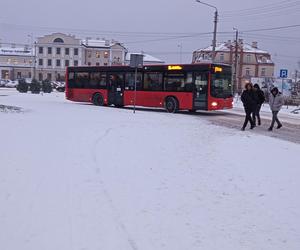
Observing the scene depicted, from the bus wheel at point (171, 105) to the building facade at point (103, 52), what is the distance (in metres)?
97.1

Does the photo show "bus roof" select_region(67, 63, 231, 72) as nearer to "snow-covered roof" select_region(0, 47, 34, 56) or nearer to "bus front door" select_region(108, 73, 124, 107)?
"bus front door" select_region(108, 73, 124, 107)

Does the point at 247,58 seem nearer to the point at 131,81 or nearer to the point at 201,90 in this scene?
the point at 131,81

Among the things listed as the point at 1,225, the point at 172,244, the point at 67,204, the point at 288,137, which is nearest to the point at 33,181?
the point at 67,204

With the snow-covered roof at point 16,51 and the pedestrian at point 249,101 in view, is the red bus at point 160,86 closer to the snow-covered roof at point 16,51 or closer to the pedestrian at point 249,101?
the pedestrian at point 249,101

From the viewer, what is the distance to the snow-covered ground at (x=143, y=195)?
600 cm

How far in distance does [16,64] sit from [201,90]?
107296 millimetres

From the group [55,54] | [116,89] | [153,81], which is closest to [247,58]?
[55,54]

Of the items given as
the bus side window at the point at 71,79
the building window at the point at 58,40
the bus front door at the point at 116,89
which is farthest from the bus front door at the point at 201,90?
the building window at the point at 58,40

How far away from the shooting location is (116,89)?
31.5 meters

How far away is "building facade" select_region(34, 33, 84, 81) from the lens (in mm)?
123938

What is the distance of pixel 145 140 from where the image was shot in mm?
13836

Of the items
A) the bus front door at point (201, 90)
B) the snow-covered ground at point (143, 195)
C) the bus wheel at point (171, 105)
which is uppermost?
the bus front door at point (201, 90)

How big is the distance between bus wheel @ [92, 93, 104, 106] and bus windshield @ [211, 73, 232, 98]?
28.3 ft

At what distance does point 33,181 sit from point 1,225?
2137mm
